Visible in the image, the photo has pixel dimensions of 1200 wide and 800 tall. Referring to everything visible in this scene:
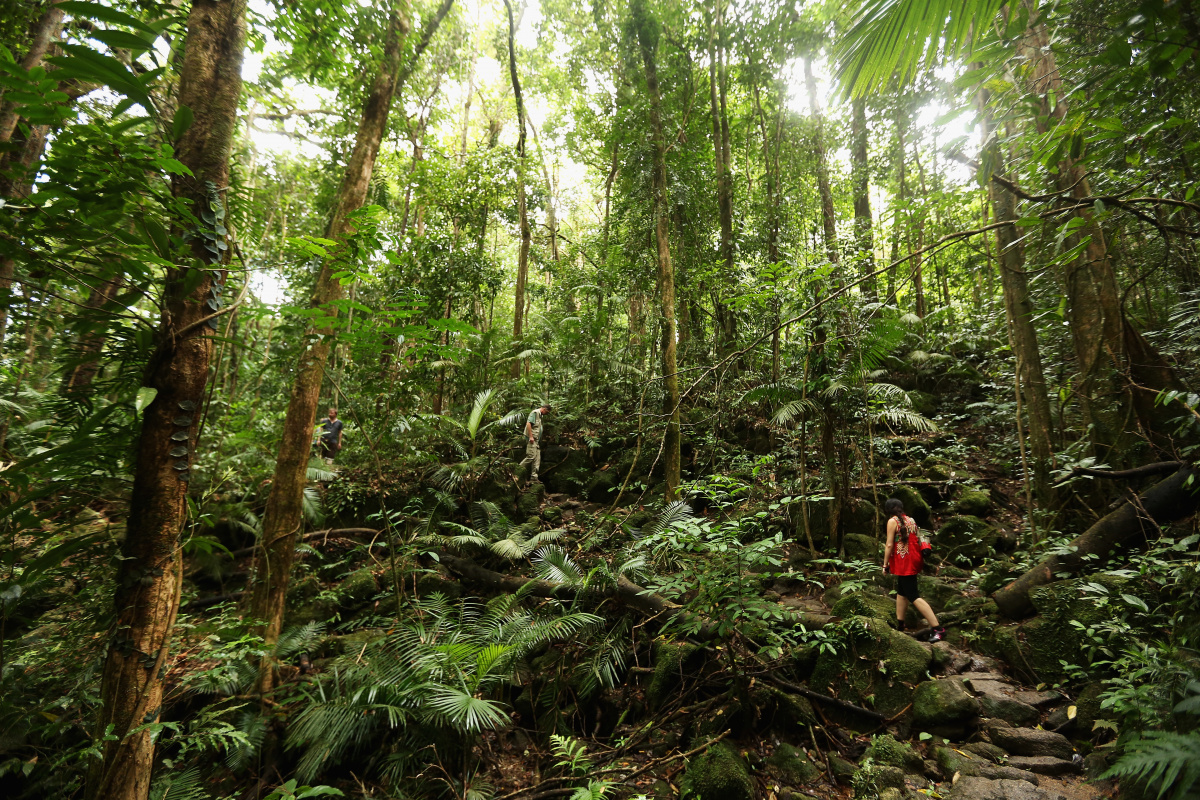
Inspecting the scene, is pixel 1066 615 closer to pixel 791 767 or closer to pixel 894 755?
pixel 894 755

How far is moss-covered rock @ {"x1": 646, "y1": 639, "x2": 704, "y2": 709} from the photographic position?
432 centimetres

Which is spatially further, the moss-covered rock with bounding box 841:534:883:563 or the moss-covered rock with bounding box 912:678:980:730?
the moss-covered rock with bounding box 841:534:883:563

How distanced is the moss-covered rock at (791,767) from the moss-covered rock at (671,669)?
3.05 ft

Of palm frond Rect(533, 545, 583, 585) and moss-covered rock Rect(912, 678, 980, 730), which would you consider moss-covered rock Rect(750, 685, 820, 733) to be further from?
palm frond Rect(533, 545, 583, 585)

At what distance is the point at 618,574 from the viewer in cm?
467

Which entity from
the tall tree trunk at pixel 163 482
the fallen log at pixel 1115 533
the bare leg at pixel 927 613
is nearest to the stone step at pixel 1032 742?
the bare leg at pixel 927 613

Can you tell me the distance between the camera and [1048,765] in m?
2.97

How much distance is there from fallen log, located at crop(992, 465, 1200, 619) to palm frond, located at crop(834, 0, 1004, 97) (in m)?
4.13

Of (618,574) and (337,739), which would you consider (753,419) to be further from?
(337,739)

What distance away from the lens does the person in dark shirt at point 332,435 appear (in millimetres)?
10523

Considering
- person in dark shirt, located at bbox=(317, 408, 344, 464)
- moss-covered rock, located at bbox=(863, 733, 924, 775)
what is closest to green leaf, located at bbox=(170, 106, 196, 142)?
moss-covered rock, located at bbox=(863, 733, 924, 775)

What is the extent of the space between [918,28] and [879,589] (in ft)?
16.6

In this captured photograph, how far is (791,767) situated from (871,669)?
1.08m

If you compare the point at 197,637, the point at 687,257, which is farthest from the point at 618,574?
the point at 687,257
